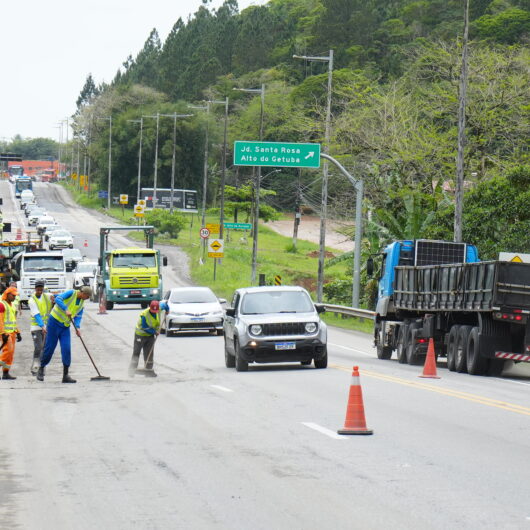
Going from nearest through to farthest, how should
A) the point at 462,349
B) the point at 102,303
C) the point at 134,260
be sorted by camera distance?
the point at 462,349 < the point at 102,303 < the point at 134,260

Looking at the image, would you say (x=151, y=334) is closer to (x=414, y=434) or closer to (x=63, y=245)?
(x=414, y=434)

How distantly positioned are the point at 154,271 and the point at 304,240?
6296 cm

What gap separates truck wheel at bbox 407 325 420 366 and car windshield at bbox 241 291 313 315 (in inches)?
147

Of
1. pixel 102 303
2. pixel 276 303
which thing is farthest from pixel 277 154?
pixel 276 303

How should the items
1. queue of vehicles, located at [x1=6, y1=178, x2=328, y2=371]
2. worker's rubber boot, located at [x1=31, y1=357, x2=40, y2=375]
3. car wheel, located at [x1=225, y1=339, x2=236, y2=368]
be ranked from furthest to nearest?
car wheel, located at [x1=225, y1=339, x2=236, y2=368], worker's rubber boot, located at [x1=31, y1=357, x2=40, y2=375], queue of vehicles, located at [x1=6, y1=178, x2=328, y2=371]

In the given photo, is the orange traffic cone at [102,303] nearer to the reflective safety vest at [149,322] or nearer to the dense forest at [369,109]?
the dense forest at [369,109]

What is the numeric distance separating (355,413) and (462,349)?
1137 cm

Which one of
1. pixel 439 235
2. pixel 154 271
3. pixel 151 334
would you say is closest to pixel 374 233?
pixel 439 235

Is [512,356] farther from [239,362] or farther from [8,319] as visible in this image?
[8,319]

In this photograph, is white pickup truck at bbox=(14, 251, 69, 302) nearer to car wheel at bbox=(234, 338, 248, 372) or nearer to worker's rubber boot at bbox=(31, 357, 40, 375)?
worker's rubber boot at bbox=(31, 357, 40, 375)

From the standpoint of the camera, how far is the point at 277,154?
45.2 m

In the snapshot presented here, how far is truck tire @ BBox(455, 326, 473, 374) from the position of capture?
24047mm

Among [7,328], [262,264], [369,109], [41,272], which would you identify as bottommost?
[262,264]

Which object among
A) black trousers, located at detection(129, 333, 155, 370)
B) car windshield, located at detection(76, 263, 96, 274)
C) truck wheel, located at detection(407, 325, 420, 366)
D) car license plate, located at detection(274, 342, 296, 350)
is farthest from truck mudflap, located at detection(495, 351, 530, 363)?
car windshield, located at detection(76, 263, 96, 274)
